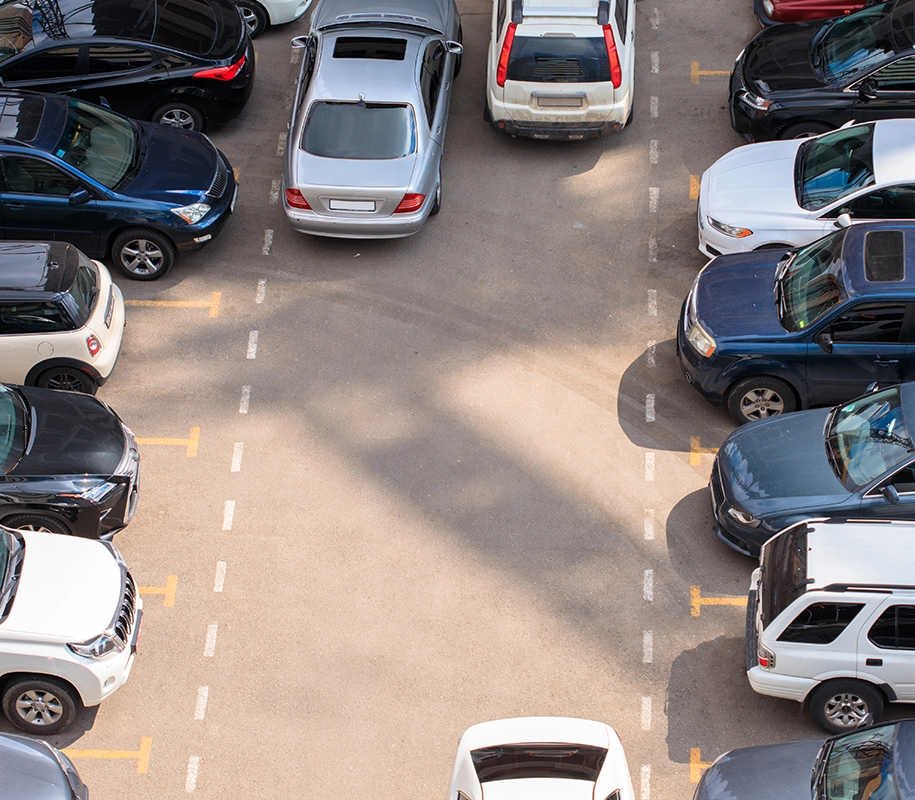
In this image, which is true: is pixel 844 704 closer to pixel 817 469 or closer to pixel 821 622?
pixel 821 622

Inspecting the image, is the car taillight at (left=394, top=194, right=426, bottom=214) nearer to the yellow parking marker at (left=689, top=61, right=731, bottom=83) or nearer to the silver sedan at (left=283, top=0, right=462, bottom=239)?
the silver sedan at (left=283, top=0, right=462, bottom=239)

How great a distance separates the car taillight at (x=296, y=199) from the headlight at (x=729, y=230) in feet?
15.0

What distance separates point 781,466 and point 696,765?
9.10 feet

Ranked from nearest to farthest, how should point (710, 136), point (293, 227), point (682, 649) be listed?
point (682, 649), point (293, 227), point (710, 136)

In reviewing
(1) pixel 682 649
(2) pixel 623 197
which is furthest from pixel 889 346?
(2) pixel 623 197

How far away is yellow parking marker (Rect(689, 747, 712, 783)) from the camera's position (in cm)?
980

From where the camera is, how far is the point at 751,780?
859 centimetres

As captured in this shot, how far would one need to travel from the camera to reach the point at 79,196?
44.4ft

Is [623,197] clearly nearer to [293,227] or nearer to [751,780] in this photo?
[293,227]

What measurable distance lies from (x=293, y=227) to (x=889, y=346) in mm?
6838

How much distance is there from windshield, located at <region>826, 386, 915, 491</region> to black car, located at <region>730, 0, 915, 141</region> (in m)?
4.88

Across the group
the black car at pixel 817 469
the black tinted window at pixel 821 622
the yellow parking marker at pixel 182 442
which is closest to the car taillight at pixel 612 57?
the black car at pixel 817 469

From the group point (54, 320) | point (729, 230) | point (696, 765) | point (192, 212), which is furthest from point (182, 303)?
point (696, 765)

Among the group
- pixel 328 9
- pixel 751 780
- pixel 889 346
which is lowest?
pixel 751 780
